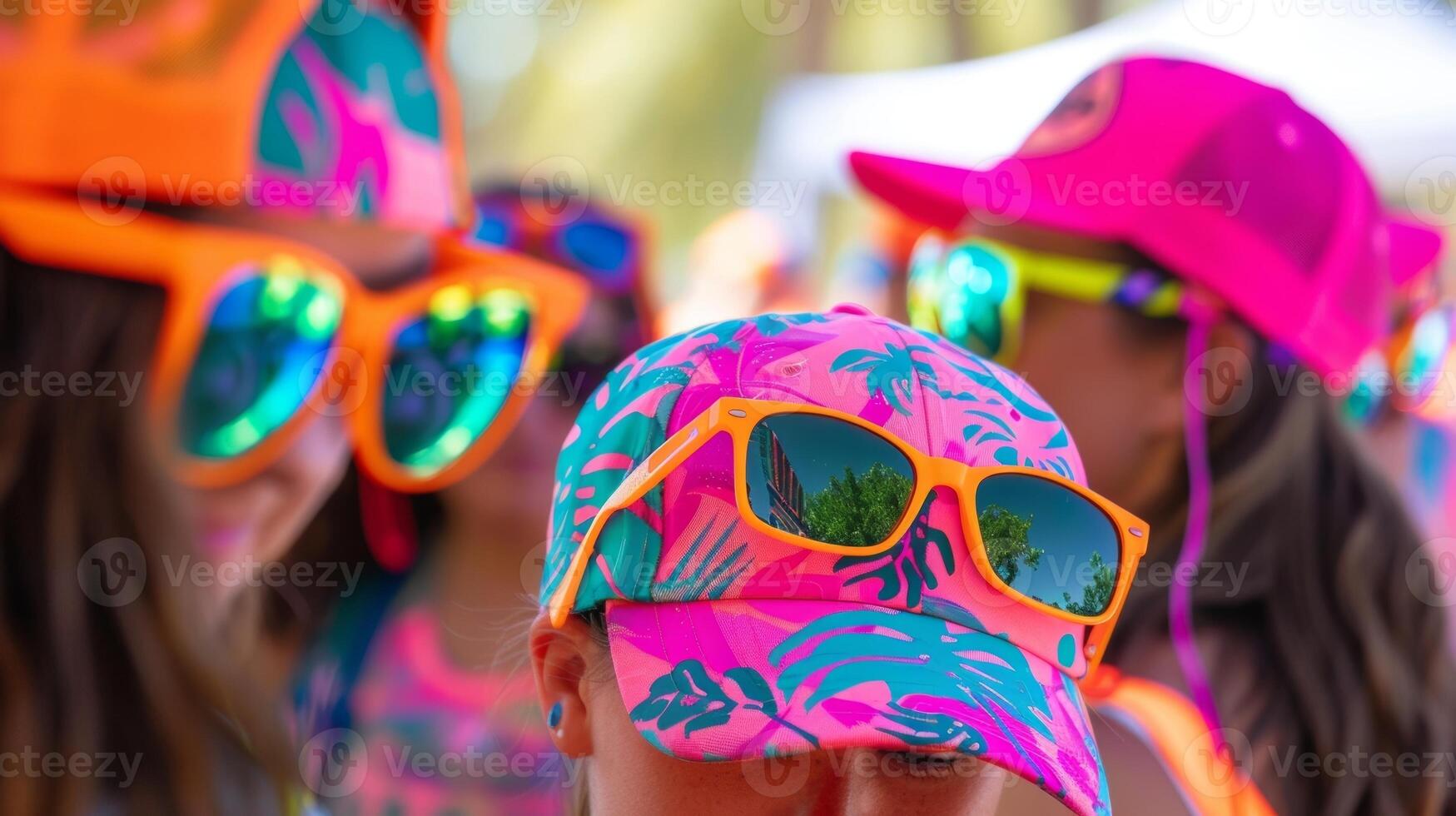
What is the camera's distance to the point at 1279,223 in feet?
5.22

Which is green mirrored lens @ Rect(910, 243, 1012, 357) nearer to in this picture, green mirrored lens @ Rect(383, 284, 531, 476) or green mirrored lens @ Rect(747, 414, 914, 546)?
green mirrored lens @ Rect(383, 284, 531, 476)

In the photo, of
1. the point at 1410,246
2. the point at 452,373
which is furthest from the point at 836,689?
the point at 1410,246

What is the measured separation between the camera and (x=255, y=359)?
165 centimetres

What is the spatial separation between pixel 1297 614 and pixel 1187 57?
2.58 ft

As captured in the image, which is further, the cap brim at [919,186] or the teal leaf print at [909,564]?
the cap brim at [919,186]

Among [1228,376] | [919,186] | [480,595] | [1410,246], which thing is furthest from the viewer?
[480,595]

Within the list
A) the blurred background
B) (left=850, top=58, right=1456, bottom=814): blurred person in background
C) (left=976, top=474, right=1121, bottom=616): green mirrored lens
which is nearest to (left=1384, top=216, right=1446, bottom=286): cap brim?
the blurred background

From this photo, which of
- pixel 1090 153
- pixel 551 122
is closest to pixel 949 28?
pixel 1090 153

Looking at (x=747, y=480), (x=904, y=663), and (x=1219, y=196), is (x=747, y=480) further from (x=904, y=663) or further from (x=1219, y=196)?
(x=1219, y=196)

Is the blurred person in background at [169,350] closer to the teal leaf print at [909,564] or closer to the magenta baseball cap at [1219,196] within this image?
the magenta baseball cap at [1219,196]

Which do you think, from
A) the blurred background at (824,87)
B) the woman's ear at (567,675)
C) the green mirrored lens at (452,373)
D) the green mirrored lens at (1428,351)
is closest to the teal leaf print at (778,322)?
the woman's ear at (567,675)

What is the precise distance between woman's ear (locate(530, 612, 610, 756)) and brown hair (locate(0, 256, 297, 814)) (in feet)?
2.78

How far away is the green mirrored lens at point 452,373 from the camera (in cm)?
188

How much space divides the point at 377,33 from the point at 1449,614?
1.73 m
